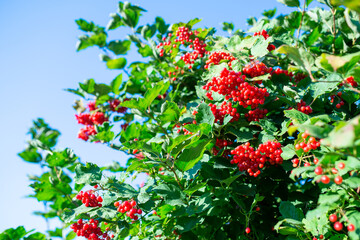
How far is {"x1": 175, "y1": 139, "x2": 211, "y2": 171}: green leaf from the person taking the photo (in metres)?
1.95

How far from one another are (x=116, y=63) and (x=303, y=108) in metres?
2.71

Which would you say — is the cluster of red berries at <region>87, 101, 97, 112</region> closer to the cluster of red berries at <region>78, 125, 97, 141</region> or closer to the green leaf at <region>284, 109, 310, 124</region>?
the cluster of red berries at <region>78, 125, 97, 141</region>

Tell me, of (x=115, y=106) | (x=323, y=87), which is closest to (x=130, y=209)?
(x=323, y=87)

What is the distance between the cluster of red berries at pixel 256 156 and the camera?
2002 millimetres

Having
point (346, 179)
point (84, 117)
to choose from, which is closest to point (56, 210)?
point (84, 117)

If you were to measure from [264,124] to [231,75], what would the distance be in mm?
415

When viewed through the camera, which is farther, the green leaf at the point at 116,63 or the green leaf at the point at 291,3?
the green leaf at the point at 116,63

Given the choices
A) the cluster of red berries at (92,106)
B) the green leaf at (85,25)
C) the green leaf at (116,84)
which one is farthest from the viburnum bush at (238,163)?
the green leaf at (85,25)

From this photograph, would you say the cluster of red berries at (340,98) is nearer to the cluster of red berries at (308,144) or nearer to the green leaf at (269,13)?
the cluster of red berries at (308,144)

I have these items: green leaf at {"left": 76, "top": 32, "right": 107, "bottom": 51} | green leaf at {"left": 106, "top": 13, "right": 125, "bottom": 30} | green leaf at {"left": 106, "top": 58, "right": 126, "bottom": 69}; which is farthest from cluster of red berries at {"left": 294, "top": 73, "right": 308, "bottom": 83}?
green leaf at {"left": 76, "top": 32, "right": 107, "bottom": 51}

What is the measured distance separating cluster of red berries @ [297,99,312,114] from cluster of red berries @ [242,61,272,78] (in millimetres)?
369

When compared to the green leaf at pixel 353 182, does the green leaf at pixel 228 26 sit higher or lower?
higher

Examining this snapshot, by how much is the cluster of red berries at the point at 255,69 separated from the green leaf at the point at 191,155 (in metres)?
0.71

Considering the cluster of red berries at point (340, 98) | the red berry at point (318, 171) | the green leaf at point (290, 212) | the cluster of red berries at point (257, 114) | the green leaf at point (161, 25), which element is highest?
the green leaf at point (161, 25)
